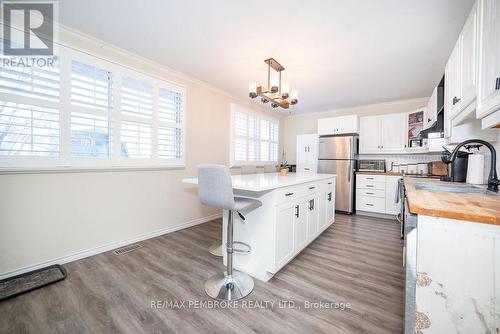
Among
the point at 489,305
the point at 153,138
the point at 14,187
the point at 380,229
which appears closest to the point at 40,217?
the point at 14,187

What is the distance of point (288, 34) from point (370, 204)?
11.9ft

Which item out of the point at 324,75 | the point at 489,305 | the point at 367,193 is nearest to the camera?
the point at 489,305

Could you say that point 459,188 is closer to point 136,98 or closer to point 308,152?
point 308,152

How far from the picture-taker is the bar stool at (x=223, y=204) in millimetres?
1526

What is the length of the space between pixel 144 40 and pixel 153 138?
119cm

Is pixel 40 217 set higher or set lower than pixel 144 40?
lower

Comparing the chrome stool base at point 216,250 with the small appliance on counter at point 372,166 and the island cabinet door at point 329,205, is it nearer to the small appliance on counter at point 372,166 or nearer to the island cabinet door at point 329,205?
the island cabinet door at point 329,205

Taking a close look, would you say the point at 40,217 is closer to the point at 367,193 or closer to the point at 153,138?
the point at 153,138

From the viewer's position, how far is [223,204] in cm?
155

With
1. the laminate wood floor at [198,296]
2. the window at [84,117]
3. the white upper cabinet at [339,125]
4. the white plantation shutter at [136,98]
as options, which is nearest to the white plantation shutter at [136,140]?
the window at [84,117]

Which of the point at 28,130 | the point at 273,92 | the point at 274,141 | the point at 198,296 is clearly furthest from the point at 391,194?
the point at 28,130

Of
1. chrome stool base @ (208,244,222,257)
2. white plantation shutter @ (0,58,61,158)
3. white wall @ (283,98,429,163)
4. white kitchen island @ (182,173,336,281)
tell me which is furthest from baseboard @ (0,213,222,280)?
white wall @ (283,98,429,163)

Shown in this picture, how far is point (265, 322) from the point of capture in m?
1.39

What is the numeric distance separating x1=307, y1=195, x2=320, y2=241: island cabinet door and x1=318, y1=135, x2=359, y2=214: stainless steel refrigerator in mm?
1922
